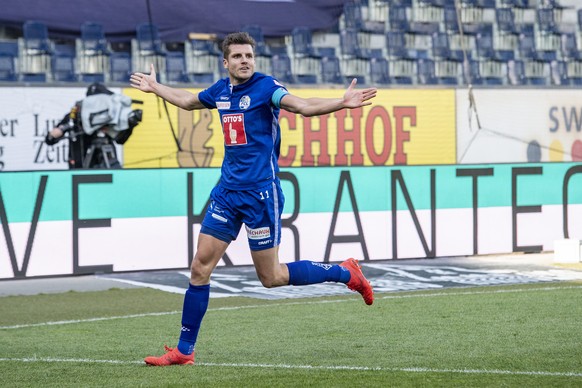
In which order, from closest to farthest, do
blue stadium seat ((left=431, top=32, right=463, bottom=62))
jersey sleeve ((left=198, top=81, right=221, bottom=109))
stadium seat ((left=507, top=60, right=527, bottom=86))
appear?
1. jersey sleeve ((left=198, top=81, right=221, bottom=109))
2. blue stadium seat ((left=431, top=32, right=463, bottom=62))
3. stadium seat ((left=507, top=60, right=527, bottom=86))

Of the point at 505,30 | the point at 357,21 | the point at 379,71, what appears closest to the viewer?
the point at 379,71

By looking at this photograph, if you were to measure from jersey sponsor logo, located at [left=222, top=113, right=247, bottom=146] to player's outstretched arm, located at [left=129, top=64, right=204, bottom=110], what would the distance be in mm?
366

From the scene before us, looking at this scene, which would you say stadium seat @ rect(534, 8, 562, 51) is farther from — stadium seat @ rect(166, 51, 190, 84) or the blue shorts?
the blue shorts

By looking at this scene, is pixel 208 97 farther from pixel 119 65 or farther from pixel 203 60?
pixel 203 60

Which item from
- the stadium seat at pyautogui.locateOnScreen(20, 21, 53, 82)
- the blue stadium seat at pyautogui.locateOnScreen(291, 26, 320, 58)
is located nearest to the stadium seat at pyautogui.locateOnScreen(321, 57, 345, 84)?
the blue stadium seat at pyautogui.locateOnScreen(291, 26, 320, 58)

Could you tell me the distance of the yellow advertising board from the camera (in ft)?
51.0

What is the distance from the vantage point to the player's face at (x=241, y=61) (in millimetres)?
7055

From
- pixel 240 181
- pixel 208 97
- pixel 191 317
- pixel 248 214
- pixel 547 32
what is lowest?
pixel 191 317

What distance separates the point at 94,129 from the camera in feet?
49.1

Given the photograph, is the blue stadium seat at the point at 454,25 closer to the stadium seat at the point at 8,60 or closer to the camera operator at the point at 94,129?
the stadium seat at the point at 8,60

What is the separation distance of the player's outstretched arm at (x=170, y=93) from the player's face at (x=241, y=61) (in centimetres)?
46

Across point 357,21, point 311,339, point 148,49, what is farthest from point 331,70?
point 311,339

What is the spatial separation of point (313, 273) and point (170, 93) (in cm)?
147

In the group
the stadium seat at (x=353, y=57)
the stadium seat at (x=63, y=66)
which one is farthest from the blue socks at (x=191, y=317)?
the stadium seat at (x=353, y=57)
